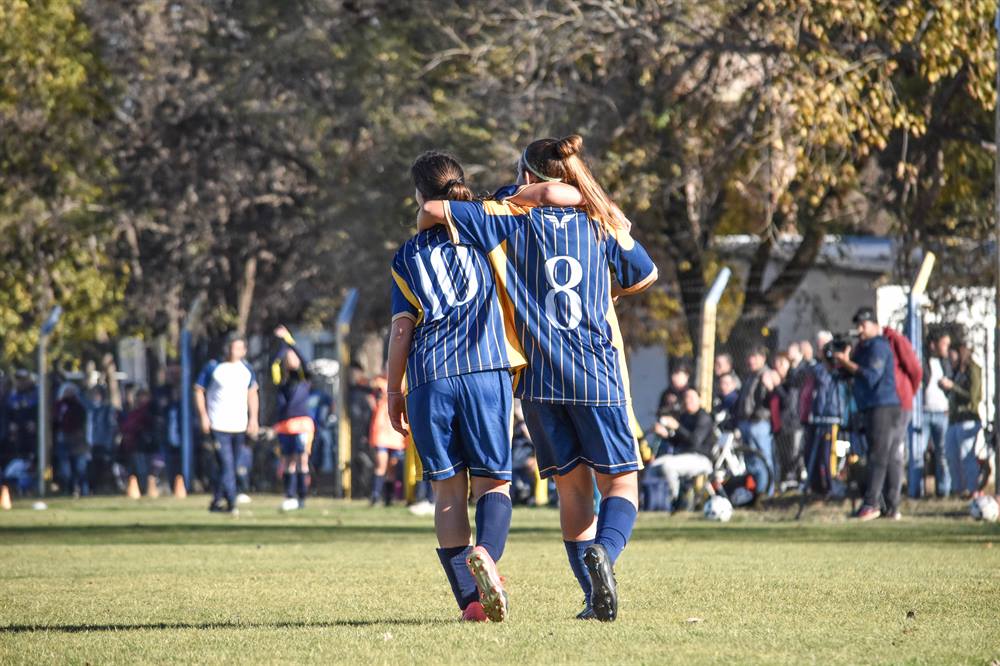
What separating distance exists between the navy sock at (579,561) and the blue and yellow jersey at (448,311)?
806 mm

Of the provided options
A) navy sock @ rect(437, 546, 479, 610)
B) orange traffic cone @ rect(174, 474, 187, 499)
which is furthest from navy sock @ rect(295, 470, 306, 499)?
navy sock @ rect(437, 546, 479, 610)

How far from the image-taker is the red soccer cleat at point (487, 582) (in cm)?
684

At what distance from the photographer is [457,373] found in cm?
716

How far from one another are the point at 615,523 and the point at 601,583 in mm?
414

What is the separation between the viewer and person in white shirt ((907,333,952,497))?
1875 cm

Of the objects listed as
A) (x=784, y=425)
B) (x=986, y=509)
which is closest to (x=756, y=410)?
(x=784, y=425)

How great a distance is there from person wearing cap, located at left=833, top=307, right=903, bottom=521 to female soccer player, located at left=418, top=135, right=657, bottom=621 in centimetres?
903

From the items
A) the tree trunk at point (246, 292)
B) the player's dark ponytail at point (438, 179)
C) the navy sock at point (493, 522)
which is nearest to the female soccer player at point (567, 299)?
the player's dark ponytail at point (438, 179)

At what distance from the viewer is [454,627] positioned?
7.06 meters

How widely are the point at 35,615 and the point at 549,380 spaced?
274 centimetres

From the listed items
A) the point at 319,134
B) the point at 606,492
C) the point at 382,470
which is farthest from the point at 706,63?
the point at 606,492

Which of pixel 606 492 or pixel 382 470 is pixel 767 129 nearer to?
pixel 382 470

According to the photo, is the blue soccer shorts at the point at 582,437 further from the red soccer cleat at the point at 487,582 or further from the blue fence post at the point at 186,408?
the blue fence post at the point at 186,408

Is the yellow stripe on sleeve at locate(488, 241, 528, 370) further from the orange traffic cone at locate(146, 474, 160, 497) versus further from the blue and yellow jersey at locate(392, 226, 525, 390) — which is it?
the orange traffic cone at locate(146, 474, 160, 497)
